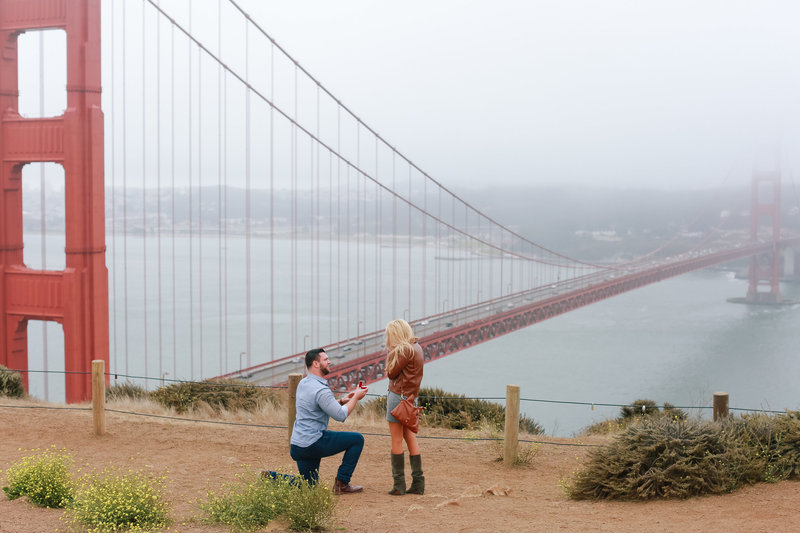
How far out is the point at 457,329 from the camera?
2841 centimetres

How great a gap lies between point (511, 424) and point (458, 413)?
3.27m

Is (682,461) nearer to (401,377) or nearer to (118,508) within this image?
(401,377)

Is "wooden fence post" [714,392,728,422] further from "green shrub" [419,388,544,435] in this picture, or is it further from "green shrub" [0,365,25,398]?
"green shrub" [0,365,25,398]

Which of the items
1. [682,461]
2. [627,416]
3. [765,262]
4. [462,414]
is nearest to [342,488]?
[682,461]

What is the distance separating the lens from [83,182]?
43.7 feet

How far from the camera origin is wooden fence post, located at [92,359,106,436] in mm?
7223

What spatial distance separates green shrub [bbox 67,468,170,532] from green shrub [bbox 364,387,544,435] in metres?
4.75

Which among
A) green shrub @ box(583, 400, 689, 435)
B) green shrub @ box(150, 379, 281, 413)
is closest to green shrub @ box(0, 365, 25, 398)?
green shrub @ box(150, 379, 281, 413)

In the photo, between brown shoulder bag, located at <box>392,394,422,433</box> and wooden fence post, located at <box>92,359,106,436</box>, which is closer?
brown shoulder bag, located at <box>392,394,422,433</box>

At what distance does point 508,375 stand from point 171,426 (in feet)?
134

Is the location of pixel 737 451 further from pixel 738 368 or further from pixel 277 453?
pixel 738 368

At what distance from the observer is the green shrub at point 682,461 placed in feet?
16.7

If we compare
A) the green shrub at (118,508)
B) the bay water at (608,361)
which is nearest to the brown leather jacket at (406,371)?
the green shrub at (118,508)

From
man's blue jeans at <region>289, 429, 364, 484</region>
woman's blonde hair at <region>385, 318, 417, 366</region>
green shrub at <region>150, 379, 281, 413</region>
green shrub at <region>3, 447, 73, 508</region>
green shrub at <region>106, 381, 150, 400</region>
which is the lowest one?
green shrub at <region>106, 381, 150, 400</region>
